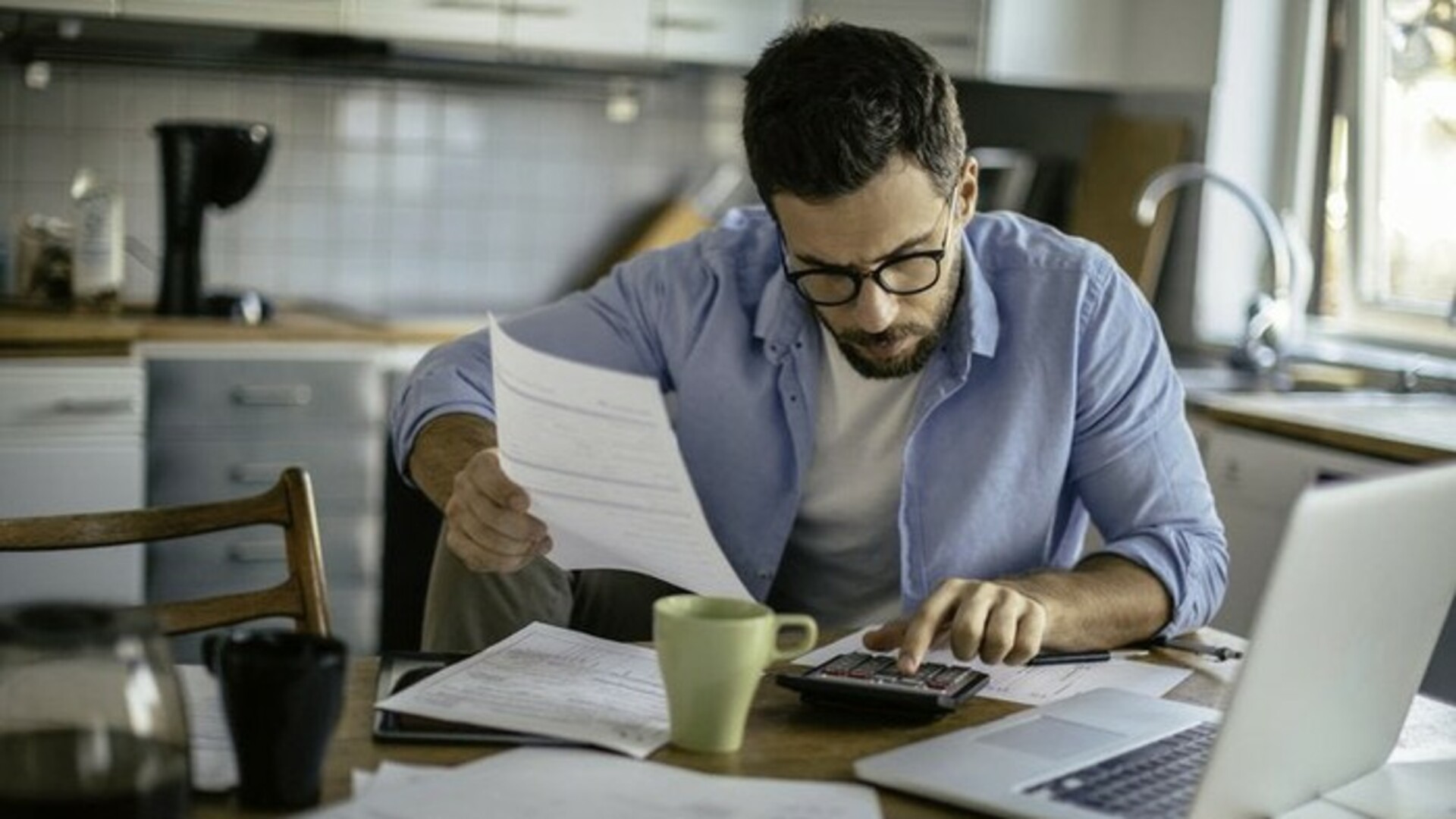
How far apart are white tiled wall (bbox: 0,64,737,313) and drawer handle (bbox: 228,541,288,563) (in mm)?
673

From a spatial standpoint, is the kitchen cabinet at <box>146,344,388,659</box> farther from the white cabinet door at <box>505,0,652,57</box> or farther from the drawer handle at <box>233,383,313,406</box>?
the white cabinet door at <box>505,0,652,57</box>

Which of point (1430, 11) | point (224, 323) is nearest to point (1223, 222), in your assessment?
point (1430, 11)

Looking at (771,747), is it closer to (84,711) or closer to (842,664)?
(842,664)

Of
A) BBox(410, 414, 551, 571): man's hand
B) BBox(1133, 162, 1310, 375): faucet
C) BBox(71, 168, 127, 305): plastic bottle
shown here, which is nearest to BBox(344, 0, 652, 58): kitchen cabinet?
BBox(71, 168, 127, 305): plastic bottle

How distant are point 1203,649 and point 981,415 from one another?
0.37 m

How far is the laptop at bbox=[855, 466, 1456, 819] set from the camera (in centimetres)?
117

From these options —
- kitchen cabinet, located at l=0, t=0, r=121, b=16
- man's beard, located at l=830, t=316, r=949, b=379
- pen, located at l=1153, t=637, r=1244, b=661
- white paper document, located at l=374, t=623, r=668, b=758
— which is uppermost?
kitchen cabinet, located at l=0, t=0, r=121, b=16

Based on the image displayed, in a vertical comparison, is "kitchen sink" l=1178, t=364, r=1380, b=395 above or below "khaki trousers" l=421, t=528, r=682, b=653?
above

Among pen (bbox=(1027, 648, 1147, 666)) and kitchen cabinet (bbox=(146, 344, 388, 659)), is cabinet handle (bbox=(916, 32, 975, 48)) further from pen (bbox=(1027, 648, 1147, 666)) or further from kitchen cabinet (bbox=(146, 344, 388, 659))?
pen (bbox=(1027, 648, 1147, 666))

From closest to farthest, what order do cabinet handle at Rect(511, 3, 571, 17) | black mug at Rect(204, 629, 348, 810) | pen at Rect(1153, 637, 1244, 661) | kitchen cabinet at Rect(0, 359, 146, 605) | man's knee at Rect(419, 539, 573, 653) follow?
black mug at Rect(204, 629, 348, 810) < pen at Rect(1153, 637, 1244, 661) < man's knee at Rect(419, 539, 573, 653) < kitchen cabinet at Rect(0, 359, 146, 605) < cabinet handle at Rect(511, 3, 571, 17)

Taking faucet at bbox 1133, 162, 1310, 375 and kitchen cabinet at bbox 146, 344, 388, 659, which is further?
faucet at bbox 1133, 162, 1310, 375

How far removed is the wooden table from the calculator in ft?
0.04

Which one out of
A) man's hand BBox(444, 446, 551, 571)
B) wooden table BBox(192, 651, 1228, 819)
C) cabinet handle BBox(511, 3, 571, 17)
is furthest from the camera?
cabinet handle BBox(511, 3, 571, 17)

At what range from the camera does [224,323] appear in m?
3.73
